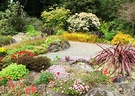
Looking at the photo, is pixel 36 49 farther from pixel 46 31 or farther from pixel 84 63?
pixel 46 31

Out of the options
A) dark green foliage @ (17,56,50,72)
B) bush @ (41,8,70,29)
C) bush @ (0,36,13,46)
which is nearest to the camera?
dark green foliage @ (17,56,50,72)

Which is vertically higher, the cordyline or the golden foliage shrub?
the cordyline

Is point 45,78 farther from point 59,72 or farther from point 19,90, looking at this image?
point 19,90

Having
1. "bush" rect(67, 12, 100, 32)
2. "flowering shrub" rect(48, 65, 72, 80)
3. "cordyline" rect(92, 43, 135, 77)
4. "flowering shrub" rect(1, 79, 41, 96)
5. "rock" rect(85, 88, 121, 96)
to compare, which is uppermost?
"cordyline" rect(92, 43, 135, 77)

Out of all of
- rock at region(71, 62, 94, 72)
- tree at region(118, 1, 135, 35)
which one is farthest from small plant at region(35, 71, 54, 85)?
tree at region(118, 1, 135, 35)

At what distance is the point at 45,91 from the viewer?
7340mm

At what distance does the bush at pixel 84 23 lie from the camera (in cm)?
1783

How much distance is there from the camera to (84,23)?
1783 cm

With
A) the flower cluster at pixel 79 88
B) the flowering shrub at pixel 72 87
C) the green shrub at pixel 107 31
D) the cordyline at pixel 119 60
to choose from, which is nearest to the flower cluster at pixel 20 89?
the flowering shrub at pixel 72 87

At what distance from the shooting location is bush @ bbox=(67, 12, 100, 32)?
1783 cm

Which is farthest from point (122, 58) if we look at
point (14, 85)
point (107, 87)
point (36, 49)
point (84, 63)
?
point (36, 49)

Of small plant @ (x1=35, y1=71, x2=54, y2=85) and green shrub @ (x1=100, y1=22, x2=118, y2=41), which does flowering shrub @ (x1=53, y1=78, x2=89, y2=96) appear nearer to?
Result: small plant @ (x1=35, y1=71, x2=54, y2=85)

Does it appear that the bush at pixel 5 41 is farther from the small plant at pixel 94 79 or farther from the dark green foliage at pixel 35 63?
the small plant at pixel 94 79

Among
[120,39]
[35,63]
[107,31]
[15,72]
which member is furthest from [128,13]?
[15,72]
